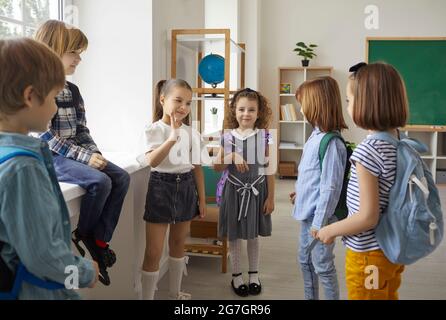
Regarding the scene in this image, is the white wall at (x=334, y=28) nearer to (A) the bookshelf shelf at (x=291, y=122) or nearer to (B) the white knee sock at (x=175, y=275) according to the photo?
(A) the bookshelf shelf at (x=291, y=122)

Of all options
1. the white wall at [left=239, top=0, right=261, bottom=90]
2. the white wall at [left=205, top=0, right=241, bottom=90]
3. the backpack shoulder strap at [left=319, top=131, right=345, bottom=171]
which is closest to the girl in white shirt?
the backpack shoulder strap at [left=319, top=131, right=345, bottom=171]

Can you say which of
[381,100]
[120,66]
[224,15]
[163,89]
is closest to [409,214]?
[381,100]

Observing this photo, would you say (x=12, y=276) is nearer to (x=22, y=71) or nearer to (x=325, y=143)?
(x=22, y=71)

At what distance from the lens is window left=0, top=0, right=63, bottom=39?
6.78 feet

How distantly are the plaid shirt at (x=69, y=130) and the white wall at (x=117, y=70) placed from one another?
0.83m

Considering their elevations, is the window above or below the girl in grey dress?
above

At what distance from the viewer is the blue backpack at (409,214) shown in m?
1.33

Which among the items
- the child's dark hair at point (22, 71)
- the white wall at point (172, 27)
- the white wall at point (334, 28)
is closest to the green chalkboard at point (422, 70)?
the white wall at point (334, 28)

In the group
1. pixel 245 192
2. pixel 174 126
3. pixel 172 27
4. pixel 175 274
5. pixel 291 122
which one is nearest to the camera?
pixel 174 126

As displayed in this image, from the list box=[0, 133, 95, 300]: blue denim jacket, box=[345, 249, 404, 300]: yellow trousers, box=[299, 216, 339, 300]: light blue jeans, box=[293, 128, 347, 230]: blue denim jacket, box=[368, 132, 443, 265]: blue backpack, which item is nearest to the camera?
box=[0, 133, 95, 300]: blue denim jacket

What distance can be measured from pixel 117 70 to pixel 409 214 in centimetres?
181

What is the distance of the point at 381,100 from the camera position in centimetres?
141

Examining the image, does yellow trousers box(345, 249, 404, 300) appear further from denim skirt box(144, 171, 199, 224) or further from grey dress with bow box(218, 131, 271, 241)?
grey dress with bow box(218, 131, 271, 241)

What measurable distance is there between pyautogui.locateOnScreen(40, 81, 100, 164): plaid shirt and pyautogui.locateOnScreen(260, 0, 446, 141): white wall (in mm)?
5298
